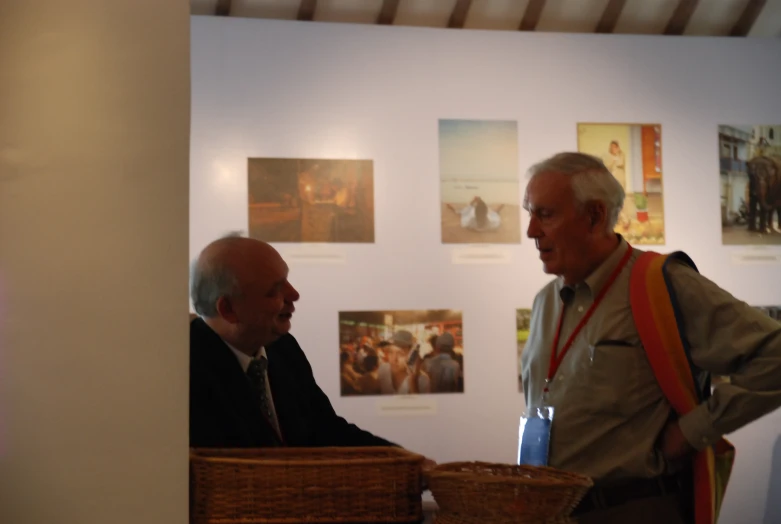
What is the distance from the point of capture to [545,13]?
5180mm

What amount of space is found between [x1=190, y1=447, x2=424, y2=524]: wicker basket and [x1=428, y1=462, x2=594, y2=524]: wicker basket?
3.5 inches

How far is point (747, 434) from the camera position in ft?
16.8

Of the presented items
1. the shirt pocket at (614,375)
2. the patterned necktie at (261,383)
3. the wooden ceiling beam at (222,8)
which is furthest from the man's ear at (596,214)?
the wooden ceiling beam at (222,8)

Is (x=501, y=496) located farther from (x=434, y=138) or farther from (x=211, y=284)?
(x=434, y=138)

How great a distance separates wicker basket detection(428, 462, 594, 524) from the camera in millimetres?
1847

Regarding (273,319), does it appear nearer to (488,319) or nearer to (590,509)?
(590,509)

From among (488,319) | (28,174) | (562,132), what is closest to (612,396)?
(28,174)

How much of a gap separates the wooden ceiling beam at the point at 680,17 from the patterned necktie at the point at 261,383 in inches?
143

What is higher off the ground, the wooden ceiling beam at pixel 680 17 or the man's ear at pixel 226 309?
the wooden ceiling beam at pixel 680 17

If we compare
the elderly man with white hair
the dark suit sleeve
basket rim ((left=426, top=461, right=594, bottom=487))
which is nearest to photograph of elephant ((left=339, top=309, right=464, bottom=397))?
the elderly man with white hair

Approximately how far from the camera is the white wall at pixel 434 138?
4.80 metres

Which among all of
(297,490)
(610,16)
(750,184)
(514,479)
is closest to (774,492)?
(750,184)

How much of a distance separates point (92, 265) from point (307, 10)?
3422 mm

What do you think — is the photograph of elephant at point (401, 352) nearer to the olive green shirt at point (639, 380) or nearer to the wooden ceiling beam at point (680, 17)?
the olive green shirt at point (639, 380)
